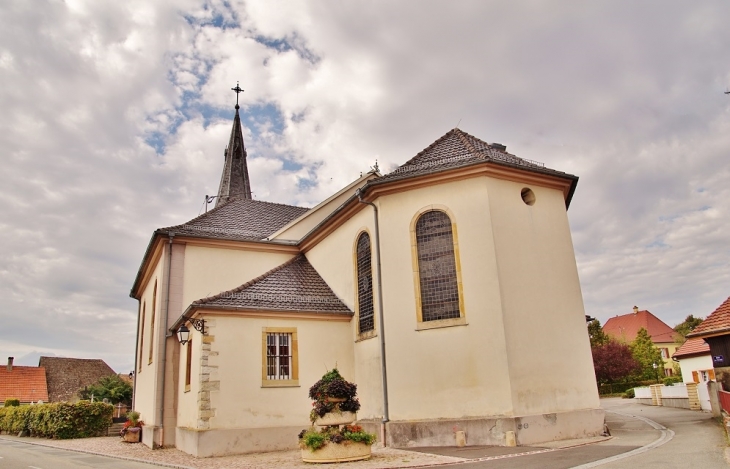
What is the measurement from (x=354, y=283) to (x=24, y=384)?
3987 cm

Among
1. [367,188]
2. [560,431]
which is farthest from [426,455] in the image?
[367,188]

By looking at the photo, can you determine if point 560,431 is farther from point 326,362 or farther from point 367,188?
point 367,188

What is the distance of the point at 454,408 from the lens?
1363 centimetres

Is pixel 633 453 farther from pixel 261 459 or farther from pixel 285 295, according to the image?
pixel 285 295

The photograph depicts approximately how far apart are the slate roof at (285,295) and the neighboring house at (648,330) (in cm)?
5414

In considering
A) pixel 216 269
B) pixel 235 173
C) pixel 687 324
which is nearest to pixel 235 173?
pixel 235 173

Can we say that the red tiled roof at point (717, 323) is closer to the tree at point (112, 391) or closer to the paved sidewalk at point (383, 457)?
the paved sidewalk at point (383, 457)

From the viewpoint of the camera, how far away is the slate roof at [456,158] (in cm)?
1528

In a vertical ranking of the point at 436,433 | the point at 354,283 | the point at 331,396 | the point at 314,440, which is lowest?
the point at 436,433

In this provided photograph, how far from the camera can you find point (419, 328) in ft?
47.9

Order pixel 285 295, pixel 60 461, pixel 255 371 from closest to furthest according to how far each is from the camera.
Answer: pixel 60 461
pixel 255 371
pixel 285 295

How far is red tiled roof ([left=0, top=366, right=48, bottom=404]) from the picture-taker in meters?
43.4

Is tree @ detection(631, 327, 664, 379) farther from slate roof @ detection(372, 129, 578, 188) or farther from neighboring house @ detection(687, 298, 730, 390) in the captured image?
slate roof @ detection(372, 129, 578, 188)

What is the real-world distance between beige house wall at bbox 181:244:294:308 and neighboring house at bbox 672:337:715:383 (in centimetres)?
1982
